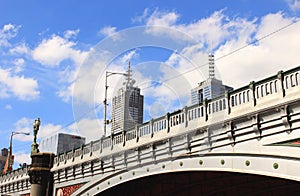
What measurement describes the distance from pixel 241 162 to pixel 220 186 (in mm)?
8260

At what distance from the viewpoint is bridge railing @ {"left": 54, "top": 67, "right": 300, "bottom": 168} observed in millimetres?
13922

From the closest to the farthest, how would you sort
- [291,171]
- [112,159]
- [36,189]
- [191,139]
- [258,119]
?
[291,171]
[258,119]
[191,139]
[112,159]
[36,189]

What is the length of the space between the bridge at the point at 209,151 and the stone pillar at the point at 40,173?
96cm

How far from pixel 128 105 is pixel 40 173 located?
9279 mm

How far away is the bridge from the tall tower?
124 cm

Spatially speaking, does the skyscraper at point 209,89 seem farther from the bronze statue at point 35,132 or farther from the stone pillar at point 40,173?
the bronze statue at point 35,132

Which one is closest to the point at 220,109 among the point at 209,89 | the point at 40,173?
the point at 209,89

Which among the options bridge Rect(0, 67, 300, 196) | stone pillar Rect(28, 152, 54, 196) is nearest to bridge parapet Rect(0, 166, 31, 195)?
stone pillar Rect(28, 152, 54, 196)

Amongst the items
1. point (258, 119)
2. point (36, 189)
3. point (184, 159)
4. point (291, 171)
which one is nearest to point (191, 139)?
point (184, 159)

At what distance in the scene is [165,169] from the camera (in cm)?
2030

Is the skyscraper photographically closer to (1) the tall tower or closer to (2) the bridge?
(2) the bridge

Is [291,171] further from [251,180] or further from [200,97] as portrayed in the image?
[251,180]

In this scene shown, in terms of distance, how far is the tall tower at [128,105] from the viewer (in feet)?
79.8

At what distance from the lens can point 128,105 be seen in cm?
2616
